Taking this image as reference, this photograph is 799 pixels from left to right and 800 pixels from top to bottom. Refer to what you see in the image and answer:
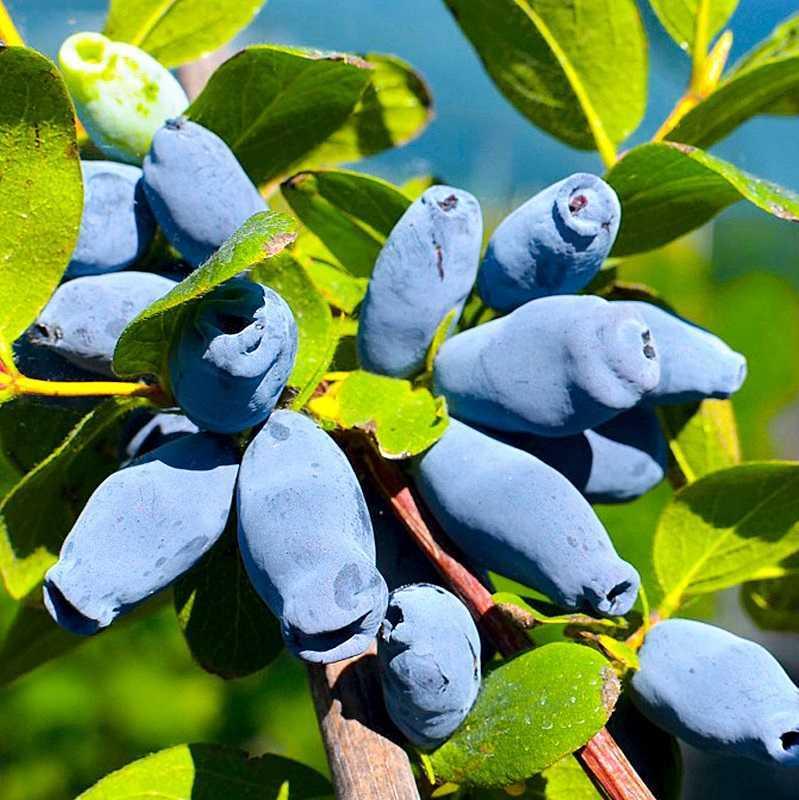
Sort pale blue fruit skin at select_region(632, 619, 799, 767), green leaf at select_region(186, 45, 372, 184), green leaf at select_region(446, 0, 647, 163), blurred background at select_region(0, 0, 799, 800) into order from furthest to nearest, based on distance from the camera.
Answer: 1. blurred background at select_region(0, 0, 799, 800)
2. green leaf at select_region(446, 0, 647, 163)
3. green leaf at select_region(186, 45, 372, 184)
4. pale blue fruit skin at select_region(632, 619, 799, 767)

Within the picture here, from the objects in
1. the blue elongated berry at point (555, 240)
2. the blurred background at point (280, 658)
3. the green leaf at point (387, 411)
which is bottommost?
the blurred background at point (280, 658)

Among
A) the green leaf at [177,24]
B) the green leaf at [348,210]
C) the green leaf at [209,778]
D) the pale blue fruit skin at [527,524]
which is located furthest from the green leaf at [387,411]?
the green leaf at [177,24]

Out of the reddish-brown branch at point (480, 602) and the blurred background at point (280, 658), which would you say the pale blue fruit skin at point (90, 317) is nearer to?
the reddish-brown branch at point (480, 602)

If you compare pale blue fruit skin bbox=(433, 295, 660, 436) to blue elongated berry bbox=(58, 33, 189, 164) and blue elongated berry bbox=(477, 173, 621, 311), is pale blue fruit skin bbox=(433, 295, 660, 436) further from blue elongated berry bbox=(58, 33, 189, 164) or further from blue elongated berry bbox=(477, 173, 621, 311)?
blue elongated berry bbox=(58, 33, 189, 164)

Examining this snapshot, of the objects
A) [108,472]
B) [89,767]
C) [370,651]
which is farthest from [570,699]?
[89,767]

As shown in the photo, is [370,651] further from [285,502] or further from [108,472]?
[108,472]

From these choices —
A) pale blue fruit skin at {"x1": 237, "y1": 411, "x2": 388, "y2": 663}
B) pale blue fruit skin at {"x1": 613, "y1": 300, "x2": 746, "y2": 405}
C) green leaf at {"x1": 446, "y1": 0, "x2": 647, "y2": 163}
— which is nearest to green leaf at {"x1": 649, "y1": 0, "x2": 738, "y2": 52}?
green leaf at {"x1": 446, "y1": 0, "x2": 647, "y2": 163}

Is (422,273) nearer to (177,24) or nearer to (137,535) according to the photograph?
(137,535)
